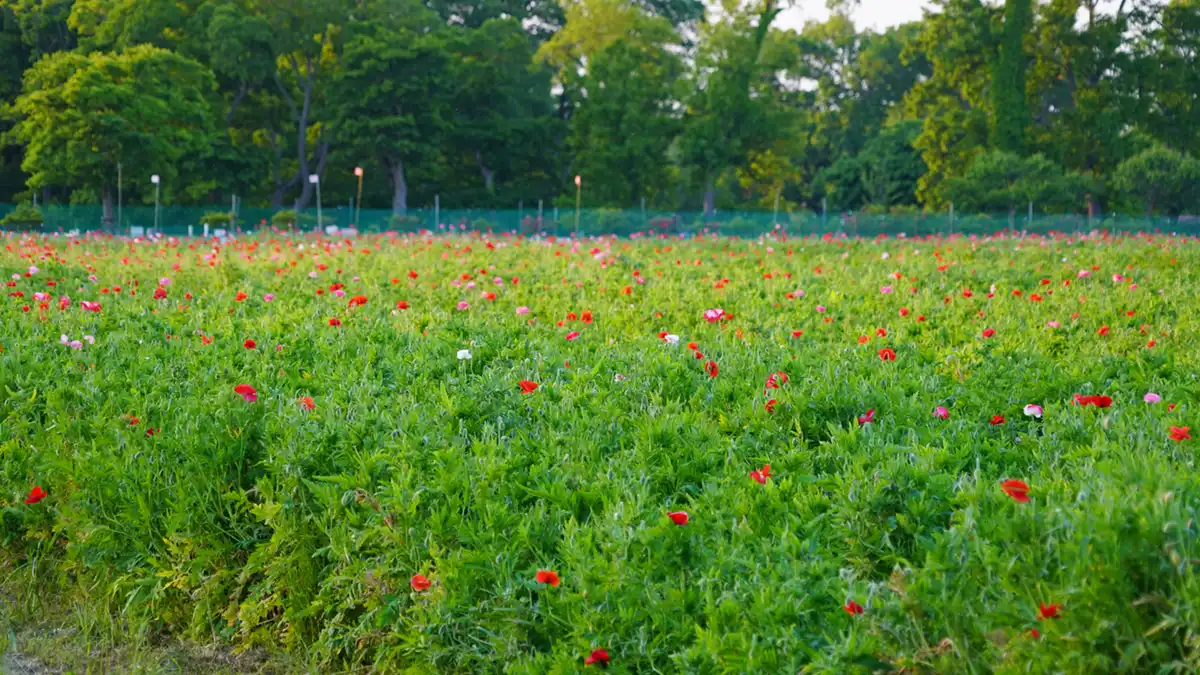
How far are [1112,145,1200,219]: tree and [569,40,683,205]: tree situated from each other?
54.8ft

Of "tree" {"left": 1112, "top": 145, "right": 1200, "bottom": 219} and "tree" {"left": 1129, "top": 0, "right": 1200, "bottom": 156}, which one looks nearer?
"tree" {"left": 1112, "top": 145, "right": 1200, "bottom": 219}

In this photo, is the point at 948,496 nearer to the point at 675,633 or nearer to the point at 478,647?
the point at 675,633

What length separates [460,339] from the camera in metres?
5.61

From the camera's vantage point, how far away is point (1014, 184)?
128 feet

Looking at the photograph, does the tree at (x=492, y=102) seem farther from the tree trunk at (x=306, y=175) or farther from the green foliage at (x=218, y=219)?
the green foliage at (x=218, y=219)

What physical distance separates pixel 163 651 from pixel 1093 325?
5.24 metres

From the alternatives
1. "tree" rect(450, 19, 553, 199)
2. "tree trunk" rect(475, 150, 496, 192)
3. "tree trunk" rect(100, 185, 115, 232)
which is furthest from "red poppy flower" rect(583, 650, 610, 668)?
"tree trunk" rect(475, 150, 496, 192)

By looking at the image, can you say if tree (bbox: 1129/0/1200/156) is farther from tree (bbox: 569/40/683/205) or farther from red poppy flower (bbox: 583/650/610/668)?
red poppy flower (bbox: 583/650/610/668)

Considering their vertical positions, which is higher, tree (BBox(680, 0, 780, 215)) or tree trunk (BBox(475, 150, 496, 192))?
tree (BBox(680, 0, 780, 215))

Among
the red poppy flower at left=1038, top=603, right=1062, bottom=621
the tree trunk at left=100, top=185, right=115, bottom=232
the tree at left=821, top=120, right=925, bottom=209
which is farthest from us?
the tree at left=821, top=120, right=925, bottom=209

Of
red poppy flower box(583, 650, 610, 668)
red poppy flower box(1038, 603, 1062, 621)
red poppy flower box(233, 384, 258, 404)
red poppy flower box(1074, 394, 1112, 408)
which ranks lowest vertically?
red poppy flower box(583, 650, 610, 668)

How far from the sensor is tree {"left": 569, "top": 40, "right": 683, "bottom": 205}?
43.5 meters

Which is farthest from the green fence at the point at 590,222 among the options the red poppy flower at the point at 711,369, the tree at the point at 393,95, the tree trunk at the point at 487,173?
the red poppy flower at the point at 711,369

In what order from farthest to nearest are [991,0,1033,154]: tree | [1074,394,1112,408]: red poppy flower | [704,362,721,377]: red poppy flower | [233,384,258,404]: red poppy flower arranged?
[991,0,1033,154]: tree < [704,362,721,377]: red poppy flower < [233,384,258,404]: red poppy flower < [1074,394,1112,408]: red poppy flower
